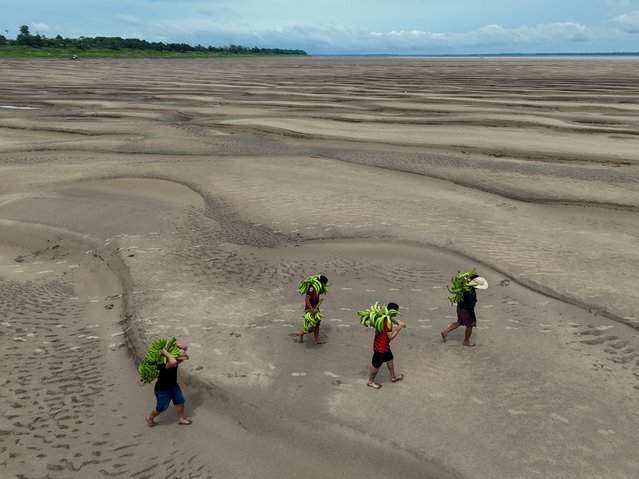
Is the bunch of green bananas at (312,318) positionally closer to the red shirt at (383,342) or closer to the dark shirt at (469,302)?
the red shirt at (383,342)

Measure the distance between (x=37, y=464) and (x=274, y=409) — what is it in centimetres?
349

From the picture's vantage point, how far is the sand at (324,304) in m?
6.82

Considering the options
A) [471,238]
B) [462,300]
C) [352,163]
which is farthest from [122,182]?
[462,300]

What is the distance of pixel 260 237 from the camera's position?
45.7 ft

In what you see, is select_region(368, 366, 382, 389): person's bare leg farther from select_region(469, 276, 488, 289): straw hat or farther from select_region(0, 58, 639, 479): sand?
select_region(469, 276, 488, 289): straw hat

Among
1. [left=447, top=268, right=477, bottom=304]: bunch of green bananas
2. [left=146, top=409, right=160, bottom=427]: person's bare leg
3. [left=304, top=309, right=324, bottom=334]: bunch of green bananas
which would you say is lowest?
[left=146, top=409, right=160, bottom=427]: person's bare leg

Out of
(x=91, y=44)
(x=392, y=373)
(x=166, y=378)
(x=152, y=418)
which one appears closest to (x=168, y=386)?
(x=166, y=378)

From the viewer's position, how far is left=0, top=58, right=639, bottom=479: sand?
22.4 feet

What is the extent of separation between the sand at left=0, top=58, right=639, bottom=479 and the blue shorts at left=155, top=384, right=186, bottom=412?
470 mm

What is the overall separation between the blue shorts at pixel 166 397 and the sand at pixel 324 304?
1.54 feet

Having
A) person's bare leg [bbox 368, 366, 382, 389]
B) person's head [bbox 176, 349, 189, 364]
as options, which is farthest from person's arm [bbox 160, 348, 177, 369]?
person's bare leg [bbox 368, 366, 382, 389]

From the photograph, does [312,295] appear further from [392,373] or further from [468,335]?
[468,335]

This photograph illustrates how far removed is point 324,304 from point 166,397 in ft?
15.1

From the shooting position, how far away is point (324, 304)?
10727 millimetres
